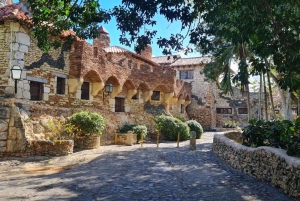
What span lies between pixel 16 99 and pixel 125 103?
884 cm

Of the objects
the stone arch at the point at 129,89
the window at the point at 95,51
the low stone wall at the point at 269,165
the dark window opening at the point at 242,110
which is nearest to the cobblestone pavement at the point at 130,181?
the low stone wall at the point at 269,165

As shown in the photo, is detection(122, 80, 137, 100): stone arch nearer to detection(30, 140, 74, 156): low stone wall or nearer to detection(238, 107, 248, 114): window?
detection(30, 140, 74, 156): low stone wall

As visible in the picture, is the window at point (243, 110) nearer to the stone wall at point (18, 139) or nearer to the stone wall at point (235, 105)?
the stone wall at point (235, 105)

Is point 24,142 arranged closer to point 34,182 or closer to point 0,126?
point 0,126

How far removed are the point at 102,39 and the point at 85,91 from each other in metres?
8.92

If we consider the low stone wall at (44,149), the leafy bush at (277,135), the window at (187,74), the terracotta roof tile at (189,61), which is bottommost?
the low stone wall at (44,149)

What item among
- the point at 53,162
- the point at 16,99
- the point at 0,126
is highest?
the point at 16,99

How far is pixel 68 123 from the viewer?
13.4m

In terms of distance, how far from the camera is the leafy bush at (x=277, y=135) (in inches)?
233

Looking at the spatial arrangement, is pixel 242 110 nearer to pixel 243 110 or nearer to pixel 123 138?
pixel 243 110

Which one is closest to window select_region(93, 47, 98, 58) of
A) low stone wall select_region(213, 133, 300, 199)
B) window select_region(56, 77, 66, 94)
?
window select_region(56, 77, 66, 94)

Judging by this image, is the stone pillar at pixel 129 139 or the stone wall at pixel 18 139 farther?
the stone pillar at pixel 129 139

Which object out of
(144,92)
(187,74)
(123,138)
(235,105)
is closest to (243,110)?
(235,105)

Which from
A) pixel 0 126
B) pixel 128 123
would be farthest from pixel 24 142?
pixel 128 123
